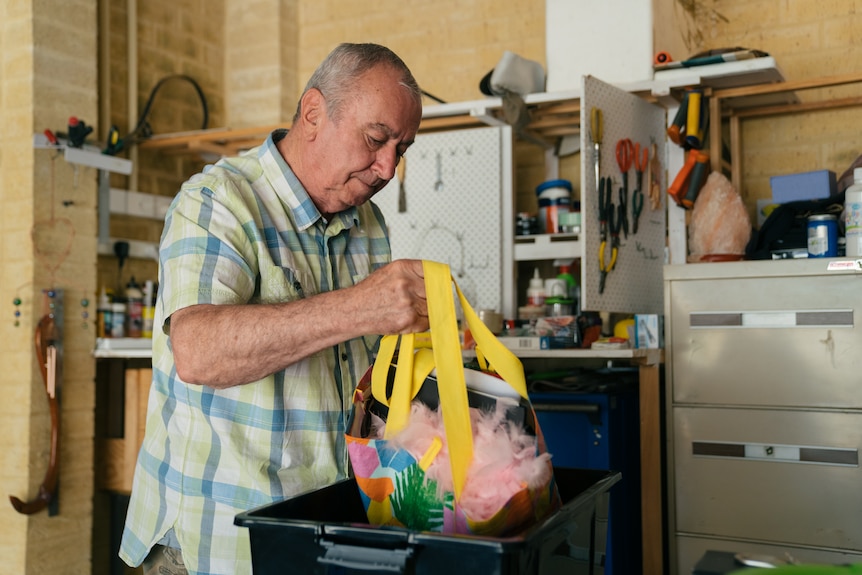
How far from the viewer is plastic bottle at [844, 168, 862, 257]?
240 centimetres

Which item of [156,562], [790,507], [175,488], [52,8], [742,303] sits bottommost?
[790,507]

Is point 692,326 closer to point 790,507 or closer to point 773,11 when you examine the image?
point 790,507

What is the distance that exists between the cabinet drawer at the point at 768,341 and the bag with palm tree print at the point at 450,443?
1.78 meters

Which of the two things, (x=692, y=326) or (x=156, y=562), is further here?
(x=692, y=326)

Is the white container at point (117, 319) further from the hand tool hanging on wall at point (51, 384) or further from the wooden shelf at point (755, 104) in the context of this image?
the wooden shelf at point (755, 104)

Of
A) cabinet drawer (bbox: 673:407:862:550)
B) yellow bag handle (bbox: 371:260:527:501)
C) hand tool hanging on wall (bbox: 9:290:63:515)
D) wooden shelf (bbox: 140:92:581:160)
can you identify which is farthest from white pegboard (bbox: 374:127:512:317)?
yellow bag handle (bbox: 371:260:527:501)

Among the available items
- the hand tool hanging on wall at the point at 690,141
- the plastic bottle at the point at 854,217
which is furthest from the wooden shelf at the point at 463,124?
the plastic bottle at the point at 854,217

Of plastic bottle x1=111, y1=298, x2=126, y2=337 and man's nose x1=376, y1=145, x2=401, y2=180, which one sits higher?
man's nose x1=376, y1=145, x2=401, y2=180

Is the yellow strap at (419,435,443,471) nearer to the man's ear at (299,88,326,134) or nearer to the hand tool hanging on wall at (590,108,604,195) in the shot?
the man's ear at (299,88,326,134)

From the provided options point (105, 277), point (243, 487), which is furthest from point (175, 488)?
point (105, 277)

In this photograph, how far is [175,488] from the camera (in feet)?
4.13

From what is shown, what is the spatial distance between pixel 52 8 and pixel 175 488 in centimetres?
261

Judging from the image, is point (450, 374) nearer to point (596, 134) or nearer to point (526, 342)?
point (526, 342)

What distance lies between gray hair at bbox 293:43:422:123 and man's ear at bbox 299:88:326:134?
0.4 inches
